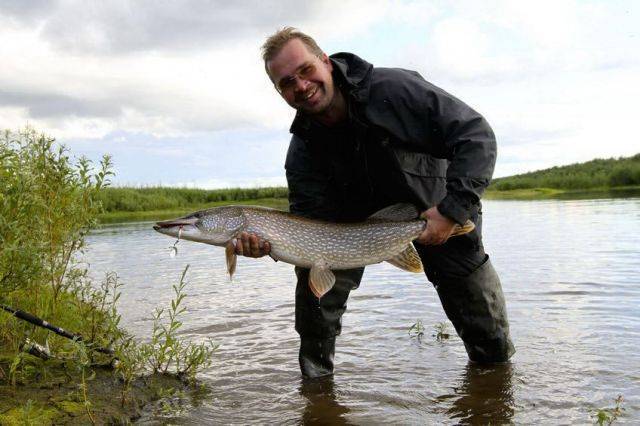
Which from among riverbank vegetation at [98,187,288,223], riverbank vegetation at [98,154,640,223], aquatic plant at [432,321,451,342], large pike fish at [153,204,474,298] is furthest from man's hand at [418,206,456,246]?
riverbank vegetation at [98,187,288,223]

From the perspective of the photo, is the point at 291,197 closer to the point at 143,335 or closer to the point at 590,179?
the point at 143,335

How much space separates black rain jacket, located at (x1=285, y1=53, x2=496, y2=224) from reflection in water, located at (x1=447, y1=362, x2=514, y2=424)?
1.28 meters

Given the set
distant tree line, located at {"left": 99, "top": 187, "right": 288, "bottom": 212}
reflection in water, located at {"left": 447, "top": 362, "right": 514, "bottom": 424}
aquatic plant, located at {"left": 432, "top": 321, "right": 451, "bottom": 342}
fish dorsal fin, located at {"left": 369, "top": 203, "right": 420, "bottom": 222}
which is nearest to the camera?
reflection in water, located at {"left": 447, "top": 362, "right": 514, "bottom": 424}

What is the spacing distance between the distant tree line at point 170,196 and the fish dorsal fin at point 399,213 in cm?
3158

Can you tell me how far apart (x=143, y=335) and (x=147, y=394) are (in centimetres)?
237

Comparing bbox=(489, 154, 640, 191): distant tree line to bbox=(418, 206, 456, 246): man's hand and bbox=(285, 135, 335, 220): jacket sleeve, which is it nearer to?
bbox=(285, 135, 335, 220): jacket sleeve

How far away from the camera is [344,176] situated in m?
4.73

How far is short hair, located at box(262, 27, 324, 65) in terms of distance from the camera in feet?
14.1

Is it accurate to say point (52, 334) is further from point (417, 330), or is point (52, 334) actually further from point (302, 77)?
point (417, 330)

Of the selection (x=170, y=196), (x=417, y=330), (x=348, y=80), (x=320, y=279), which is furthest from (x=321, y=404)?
(x=170, y=196)

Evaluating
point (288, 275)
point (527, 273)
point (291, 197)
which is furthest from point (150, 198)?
point (291, 197)

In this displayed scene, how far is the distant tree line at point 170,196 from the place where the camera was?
117 ft

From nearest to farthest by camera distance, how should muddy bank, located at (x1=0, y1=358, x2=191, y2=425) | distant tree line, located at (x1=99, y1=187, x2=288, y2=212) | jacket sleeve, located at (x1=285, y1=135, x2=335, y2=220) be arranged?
muddy bank, located at (x1=0, y1=358, x2=191, y2=425)
jacket sleeve, located at (x1=285, y1=135, x2=335, y2=220)
distant tree line, located at (x1=99, y1=187, x2=288, y2=212)

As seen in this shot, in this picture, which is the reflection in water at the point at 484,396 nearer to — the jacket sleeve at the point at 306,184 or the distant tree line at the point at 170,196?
the jacket sleeve at the point at 306,184
